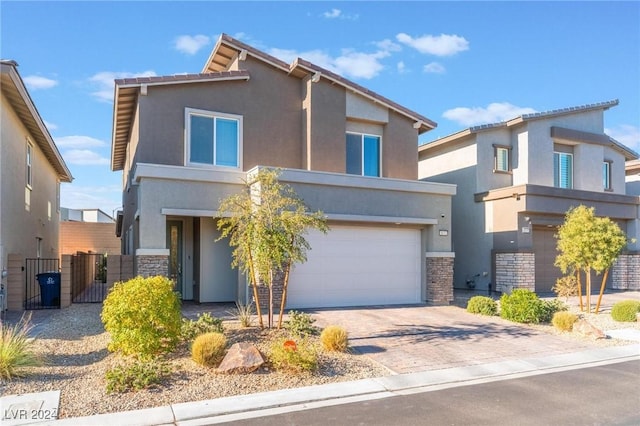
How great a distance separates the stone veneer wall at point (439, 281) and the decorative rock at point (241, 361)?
9304mm

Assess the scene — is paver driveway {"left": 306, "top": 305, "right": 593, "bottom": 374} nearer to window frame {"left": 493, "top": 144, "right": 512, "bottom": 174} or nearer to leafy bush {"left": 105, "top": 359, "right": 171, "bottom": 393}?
leafy bush {"left": 105, "top": 359, "right": 171, "bottom": 393}

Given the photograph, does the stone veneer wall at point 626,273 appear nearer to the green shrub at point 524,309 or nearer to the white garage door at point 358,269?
the green shrub at point 524,309

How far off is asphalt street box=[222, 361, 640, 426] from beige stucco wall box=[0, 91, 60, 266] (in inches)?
440

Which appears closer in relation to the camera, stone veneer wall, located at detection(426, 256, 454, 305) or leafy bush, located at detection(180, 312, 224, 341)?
leafy bush, located at detection(180, 312, 224, 341)

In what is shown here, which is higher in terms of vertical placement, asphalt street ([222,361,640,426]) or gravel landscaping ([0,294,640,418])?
gravel landscaping ([0,294,640,418])

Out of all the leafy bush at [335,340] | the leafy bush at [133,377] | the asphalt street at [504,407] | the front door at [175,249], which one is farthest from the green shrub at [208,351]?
the front door at [175,249]

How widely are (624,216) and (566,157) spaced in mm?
3811

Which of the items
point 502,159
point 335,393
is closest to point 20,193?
point 335,393

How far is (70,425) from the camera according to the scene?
6219 mm

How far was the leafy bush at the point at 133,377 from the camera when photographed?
286 inches

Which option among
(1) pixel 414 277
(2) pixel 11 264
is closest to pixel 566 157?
(1) pixel 414 277

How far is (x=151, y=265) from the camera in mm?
13109

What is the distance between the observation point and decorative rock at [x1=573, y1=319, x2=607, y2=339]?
470 inches

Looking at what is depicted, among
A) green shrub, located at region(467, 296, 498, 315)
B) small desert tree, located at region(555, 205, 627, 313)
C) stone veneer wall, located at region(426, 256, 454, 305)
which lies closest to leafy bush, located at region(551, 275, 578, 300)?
small desert tree, located at region(555, 205, 627, 313)
